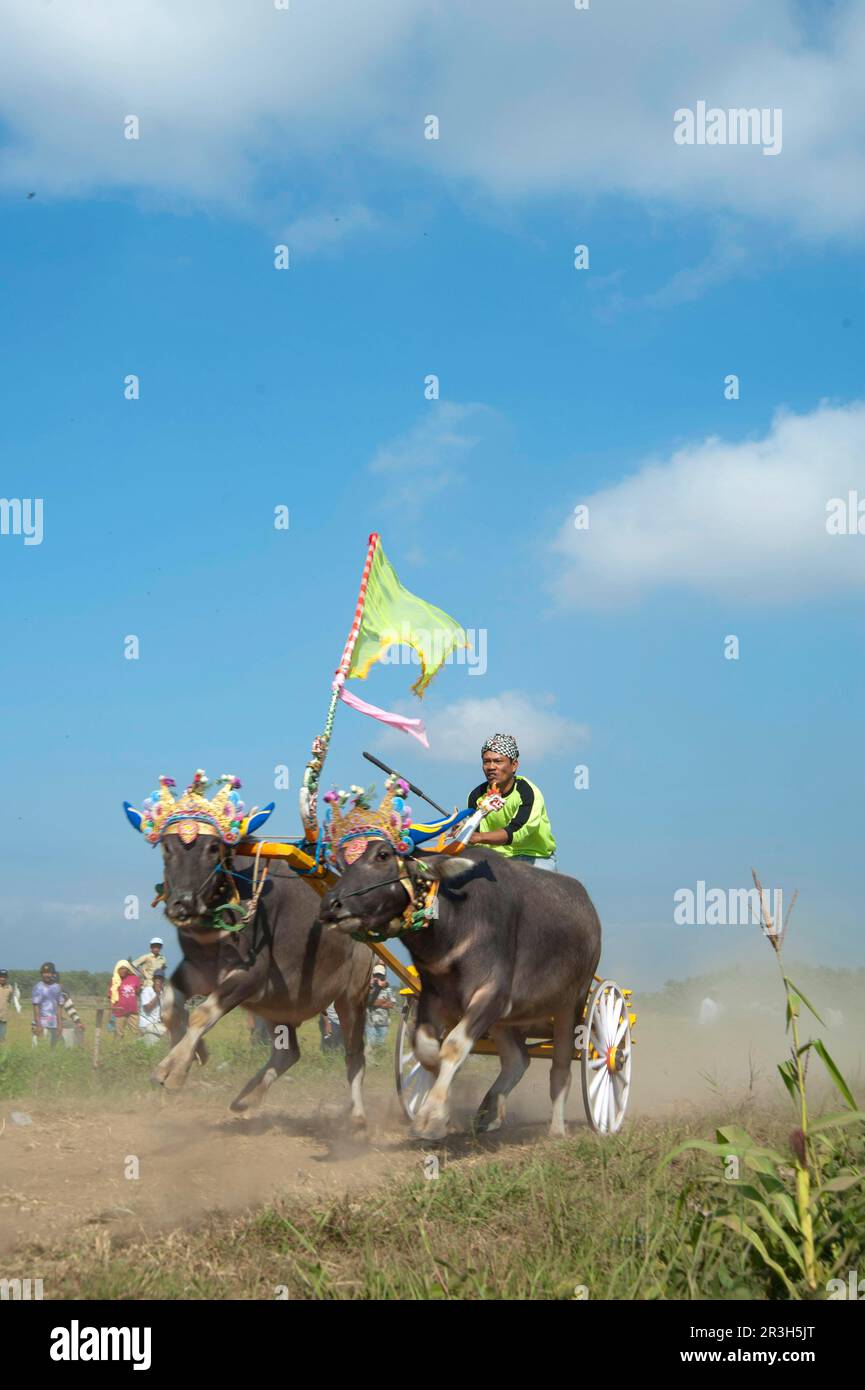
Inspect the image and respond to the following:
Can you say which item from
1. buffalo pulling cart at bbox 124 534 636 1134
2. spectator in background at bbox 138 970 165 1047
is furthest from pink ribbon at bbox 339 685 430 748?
spectator in background at bbox 138 970 165 1047

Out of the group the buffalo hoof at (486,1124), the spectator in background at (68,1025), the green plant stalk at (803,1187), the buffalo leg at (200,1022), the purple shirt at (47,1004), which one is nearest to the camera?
the green plant stalk at (803,1187)

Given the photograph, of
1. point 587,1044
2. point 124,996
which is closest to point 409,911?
point 587,1044

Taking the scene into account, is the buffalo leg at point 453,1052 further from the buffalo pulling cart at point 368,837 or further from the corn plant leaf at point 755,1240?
the corn plant leaf at point 755,1240

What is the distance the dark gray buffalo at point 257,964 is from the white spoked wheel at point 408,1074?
0.37 meters

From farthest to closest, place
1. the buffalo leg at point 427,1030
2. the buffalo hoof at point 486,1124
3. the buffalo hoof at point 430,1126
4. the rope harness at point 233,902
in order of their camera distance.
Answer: the buffalo hoof at point 486,1124 < the rope harness at point 233,902 < the buffalo leg at point 427,1030 < the buffalo hoof at point 430,1126

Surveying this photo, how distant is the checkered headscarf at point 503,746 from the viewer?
10.5 meters

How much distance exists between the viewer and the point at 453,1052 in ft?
29.0

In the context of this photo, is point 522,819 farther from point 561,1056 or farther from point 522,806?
point 561,1056

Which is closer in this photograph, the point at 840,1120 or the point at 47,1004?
the point at 840,1120

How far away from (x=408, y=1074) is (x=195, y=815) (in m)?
3.13

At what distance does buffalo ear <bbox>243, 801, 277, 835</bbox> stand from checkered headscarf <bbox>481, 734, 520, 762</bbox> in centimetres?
185

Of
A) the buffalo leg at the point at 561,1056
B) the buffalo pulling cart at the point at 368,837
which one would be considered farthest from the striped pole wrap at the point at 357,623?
the buffalo leg at the point at 561,1056

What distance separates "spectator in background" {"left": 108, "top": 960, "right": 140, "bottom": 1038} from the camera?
727 inches
